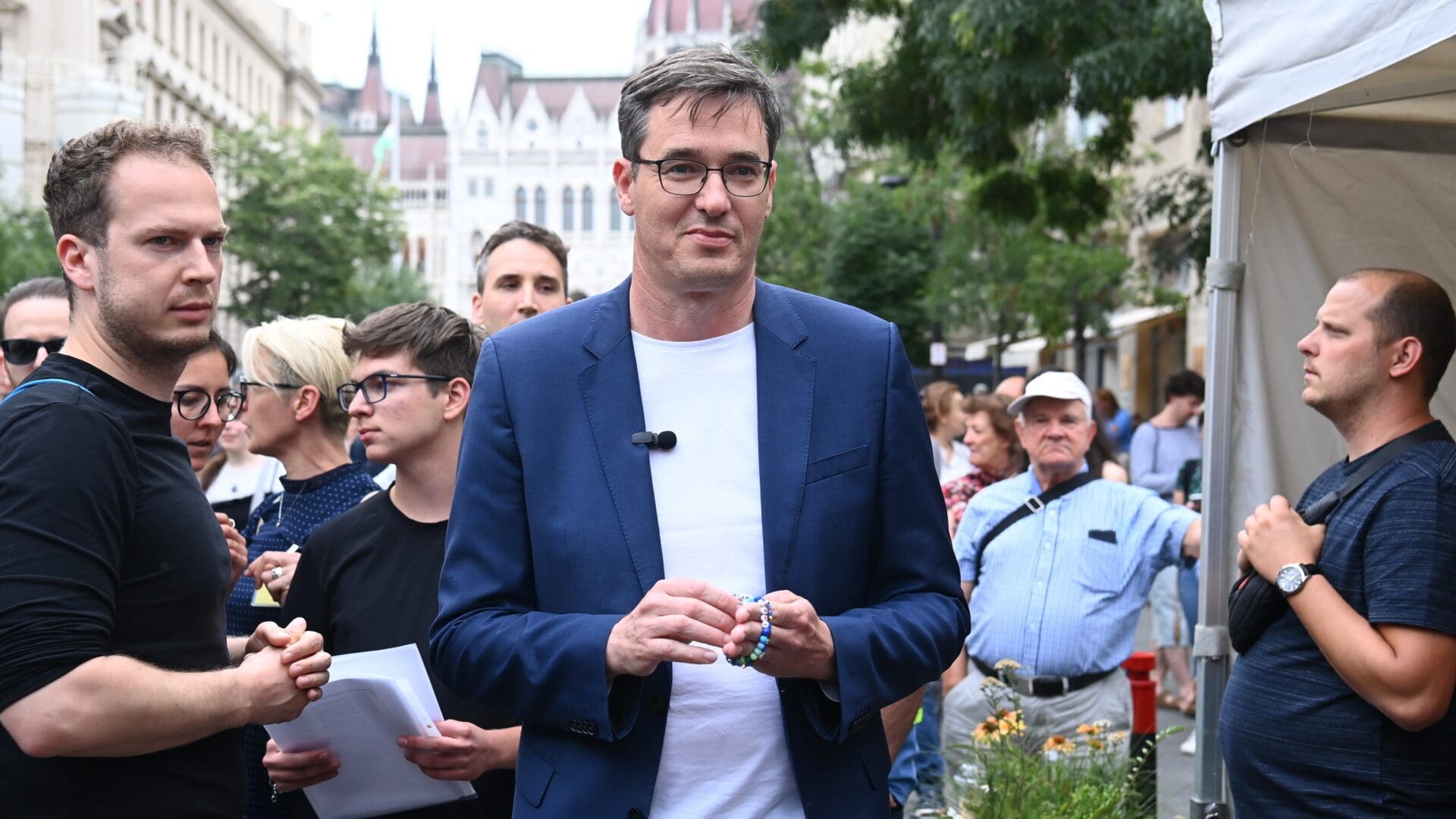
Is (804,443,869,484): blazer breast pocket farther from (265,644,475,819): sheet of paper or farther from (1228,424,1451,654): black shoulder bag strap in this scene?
(1228,424,1451,654): black shoulder bag strap

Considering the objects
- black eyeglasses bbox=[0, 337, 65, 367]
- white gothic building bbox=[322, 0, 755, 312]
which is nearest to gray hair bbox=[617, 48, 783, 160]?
black eyeglasses bbox=[0, 337, 65, 367]

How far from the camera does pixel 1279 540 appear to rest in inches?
141

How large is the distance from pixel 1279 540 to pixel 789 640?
5.50 ft

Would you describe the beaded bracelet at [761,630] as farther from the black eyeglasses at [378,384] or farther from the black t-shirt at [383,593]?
the black eyeglasses at [378,384]

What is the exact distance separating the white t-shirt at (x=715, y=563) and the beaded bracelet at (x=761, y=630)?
0.80 feet

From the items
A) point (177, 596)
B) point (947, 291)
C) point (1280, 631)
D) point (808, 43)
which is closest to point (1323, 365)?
point (1280, 631)

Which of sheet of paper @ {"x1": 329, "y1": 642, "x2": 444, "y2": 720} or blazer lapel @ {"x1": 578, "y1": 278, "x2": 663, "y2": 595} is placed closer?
blazer lapel @ {"x1": 578, "y1": 278, "x2": 663, "y2": 595}

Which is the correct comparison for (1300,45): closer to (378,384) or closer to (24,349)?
(378,384)

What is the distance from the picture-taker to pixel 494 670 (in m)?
2.53

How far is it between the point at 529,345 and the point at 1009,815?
2.37 meters

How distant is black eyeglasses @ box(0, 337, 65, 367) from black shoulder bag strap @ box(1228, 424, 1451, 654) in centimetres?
326

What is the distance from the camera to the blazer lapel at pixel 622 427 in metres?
2.59

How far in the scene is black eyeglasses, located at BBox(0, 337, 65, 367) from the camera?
4.51 metres

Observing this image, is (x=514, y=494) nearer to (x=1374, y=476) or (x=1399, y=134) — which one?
(x=1374, y=476)
